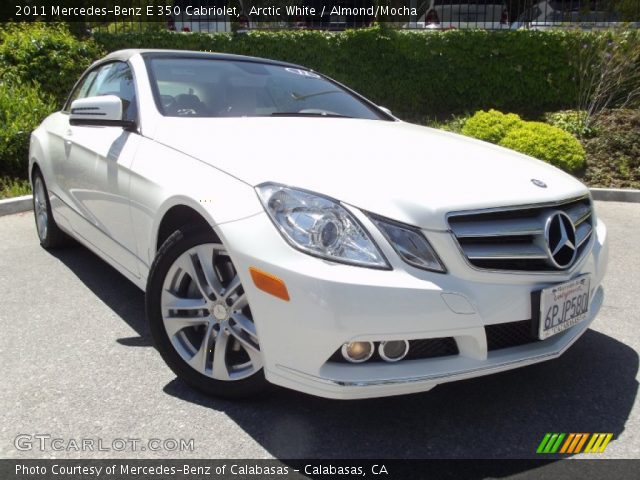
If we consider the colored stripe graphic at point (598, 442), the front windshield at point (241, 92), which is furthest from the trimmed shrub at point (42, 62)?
the colored stripe graphic at point (598, 442)

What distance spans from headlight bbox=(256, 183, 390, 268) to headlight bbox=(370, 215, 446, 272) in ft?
0.23

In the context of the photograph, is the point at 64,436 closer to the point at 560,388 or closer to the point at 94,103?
the point at 94,103

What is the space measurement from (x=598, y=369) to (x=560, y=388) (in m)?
0.32

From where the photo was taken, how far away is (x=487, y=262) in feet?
7.55

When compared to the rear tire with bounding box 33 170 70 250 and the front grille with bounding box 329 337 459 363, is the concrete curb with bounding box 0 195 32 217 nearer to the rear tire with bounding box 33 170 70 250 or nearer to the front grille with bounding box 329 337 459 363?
the rear tire with bounding box 33 170 70 250

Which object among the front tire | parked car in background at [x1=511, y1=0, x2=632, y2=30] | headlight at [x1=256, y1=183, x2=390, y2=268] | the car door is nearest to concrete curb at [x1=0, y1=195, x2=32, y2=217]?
the car door

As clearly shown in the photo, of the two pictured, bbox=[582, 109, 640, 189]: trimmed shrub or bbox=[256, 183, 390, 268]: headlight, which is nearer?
bbox=[256, 183, 390, 268]: headlight

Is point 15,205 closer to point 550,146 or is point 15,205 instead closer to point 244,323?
point 244,323

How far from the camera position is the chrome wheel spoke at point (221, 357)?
8.37ft

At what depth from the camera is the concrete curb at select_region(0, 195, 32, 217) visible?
6.40 meters

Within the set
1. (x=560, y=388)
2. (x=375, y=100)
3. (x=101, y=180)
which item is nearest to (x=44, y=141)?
(x=101, y=180)

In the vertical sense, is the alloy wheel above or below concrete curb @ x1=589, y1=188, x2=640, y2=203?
above

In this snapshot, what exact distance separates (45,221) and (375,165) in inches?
132

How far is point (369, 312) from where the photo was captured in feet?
6.90
